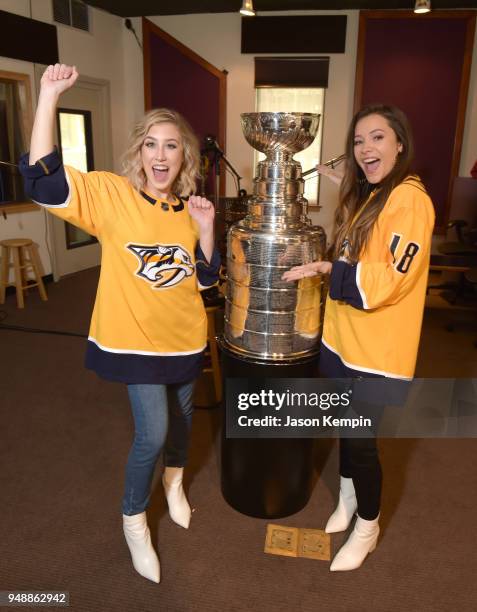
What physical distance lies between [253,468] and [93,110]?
5.09 meters

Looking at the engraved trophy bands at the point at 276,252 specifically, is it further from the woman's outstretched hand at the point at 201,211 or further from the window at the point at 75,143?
the window at the point at 75,143

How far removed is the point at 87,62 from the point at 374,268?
17.1 feet

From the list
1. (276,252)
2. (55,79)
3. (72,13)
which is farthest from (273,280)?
(72,13)

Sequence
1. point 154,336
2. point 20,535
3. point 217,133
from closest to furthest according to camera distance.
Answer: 1. point 154,336
2. point 20,535
3. point 217,133

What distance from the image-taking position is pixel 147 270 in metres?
1.45

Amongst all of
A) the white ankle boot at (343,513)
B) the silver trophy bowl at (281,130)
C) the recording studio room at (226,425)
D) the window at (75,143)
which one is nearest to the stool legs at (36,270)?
the recording studio room at (226,425)

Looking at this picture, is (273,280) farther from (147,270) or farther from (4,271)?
(4,271)

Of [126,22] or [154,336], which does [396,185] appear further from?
[126,22]

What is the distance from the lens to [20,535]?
1820 mm

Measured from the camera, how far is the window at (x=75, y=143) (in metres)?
5.40

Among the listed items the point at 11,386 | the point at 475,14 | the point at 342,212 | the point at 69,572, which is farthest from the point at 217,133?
the point at 69,572

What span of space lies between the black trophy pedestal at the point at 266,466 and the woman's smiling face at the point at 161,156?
0.63 metres

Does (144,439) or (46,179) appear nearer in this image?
(46,179)

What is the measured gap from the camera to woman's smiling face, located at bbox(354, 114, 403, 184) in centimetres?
142
